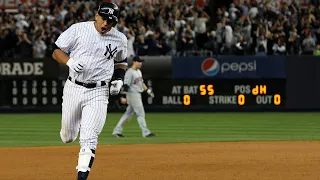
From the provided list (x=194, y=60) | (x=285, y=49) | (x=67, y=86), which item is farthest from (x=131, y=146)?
(x=285, y=49)

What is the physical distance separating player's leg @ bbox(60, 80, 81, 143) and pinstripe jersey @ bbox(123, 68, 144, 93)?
30.6 ft

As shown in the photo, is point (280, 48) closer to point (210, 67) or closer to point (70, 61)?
point (210, 67)

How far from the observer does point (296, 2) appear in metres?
32.3

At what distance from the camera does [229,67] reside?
28.3 meters

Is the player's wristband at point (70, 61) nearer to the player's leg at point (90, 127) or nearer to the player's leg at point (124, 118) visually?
the player's leg at point (90, 127)

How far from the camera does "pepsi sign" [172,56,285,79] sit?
28.2 m

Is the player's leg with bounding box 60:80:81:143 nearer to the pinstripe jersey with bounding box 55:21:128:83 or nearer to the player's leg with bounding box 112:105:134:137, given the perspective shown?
the pinstripe jersey with bounding box 55:21:128:83

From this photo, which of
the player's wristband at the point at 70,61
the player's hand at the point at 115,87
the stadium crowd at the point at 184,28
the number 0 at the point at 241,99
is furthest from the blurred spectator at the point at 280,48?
the player's wristband at the point at 70,61

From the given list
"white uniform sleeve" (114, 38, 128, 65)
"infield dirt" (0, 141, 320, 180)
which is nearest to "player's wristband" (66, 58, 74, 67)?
"white uniform sleeve" (114, 38, 128, 65)

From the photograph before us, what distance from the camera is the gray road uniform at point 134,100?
19.7 metres

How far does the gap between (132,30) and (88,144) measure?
20043 millimetres

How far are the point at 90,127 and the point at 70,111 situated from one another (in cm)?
43

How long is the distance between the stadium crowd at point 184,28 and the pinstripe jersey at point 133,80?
8751 mm

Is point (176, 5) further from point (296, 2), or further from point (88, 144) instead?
point (88, 144)
